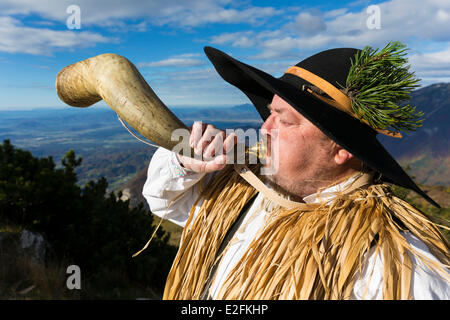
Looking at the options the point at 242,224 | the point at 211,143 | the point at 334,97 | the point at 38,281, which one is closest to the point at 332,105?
the point at 334,97

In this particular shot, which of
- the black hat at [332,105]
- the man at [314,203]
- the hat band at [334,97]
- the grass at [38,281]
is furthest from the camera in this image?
the grass at [38,281]

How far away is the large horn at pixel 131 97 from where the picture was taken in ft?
4.46

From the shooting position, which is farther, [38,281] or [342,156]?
[38,281]

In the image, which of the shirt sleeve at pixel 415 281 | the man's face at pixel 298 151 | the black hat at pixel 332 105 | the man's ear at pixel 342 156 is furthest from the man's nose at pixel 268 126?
the shirt sleeve at pixel 415 281

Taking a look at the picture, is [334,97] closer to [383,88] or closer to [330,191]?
[383,88]

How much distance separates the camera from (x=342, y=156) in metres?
1.53

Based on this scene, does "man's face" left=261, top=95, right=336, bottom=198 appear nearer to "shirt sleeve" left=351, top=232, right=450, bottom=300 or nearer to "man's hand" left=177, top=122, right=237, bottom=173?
"man's hand" left=177, top=122, right=237, bottom=173

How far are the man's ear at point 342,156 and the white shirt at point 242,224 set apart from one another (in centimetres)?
11

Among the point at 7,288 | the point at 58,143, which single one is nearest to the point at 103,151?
the point at 58,143

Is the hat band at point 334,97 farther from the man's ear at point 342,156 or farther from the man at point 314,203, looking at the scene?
the man's ear at point 342,156

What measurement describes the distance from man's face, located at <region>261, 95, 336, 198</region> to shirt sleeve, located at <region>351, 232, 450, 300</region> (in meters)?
0.46

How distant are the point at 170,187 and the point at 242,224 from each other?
433 mm

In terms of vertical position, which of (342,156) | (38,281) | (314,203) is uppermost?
(342,156)
